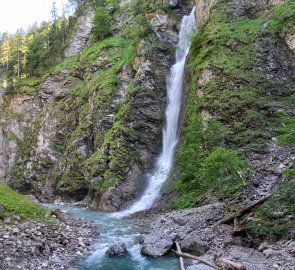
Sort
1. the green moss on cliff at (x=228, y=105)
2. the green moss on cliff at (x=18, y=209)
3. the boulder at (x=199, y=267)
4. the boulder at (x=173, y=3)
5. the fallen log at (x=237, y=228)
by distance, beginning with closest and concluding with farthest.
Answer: the boulder at (x=199, y=267), the fallen log at (x=237, y=228), the green moss on cliff at (x=18, y=209), the green moss on cliff at (x=228, y=105), the boulder at (x=173, y=3)

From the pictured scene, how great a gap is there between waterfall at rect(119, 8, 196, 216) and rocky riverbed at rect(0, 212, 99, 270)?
10313 mm

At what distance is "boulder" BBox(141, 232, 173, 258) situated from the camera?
14422 mm

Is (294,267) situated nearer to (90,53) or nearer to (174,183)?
(174,183)

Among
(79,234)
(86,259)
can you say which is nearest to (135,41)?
(79,234)

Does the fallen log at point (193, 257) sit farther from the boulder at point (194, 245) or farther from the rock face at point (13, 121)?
the rock face at point (13, 121)

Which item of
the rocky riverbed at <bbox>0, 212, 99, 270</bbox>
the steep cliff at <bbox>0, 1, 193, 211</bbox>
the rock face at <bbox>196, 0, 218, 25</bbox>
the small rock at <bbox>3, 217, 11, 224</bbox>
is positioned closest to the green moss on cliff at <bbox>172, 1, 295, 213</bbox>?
the rock face at <bbox>196, 0, 218, 25</bbox>

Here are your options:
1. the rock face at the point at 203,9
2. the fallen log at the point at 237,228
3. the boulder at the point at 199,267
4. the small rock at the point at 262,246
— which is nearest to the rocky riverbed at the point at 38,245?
the boulder at the point at 199,267

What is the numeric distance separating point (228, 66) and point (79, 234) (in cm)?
1880

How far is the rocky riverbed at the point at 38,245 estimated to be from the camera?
12.0 metres

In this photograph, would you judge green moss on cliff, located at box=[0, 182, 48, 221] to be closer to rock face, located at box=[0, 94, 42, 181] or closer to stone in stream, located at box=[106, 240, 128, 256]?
stone in stream, located at box=[106, 240, 128, 256]

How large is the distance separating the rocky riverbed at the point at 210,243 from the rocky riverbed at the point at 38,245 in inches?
119

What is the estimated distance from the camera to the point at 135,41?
1751 inches

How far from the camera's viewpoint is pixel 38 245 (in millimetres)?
13211

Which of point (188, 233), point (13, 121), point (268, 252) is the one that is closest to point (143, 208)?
point (188, 233)
